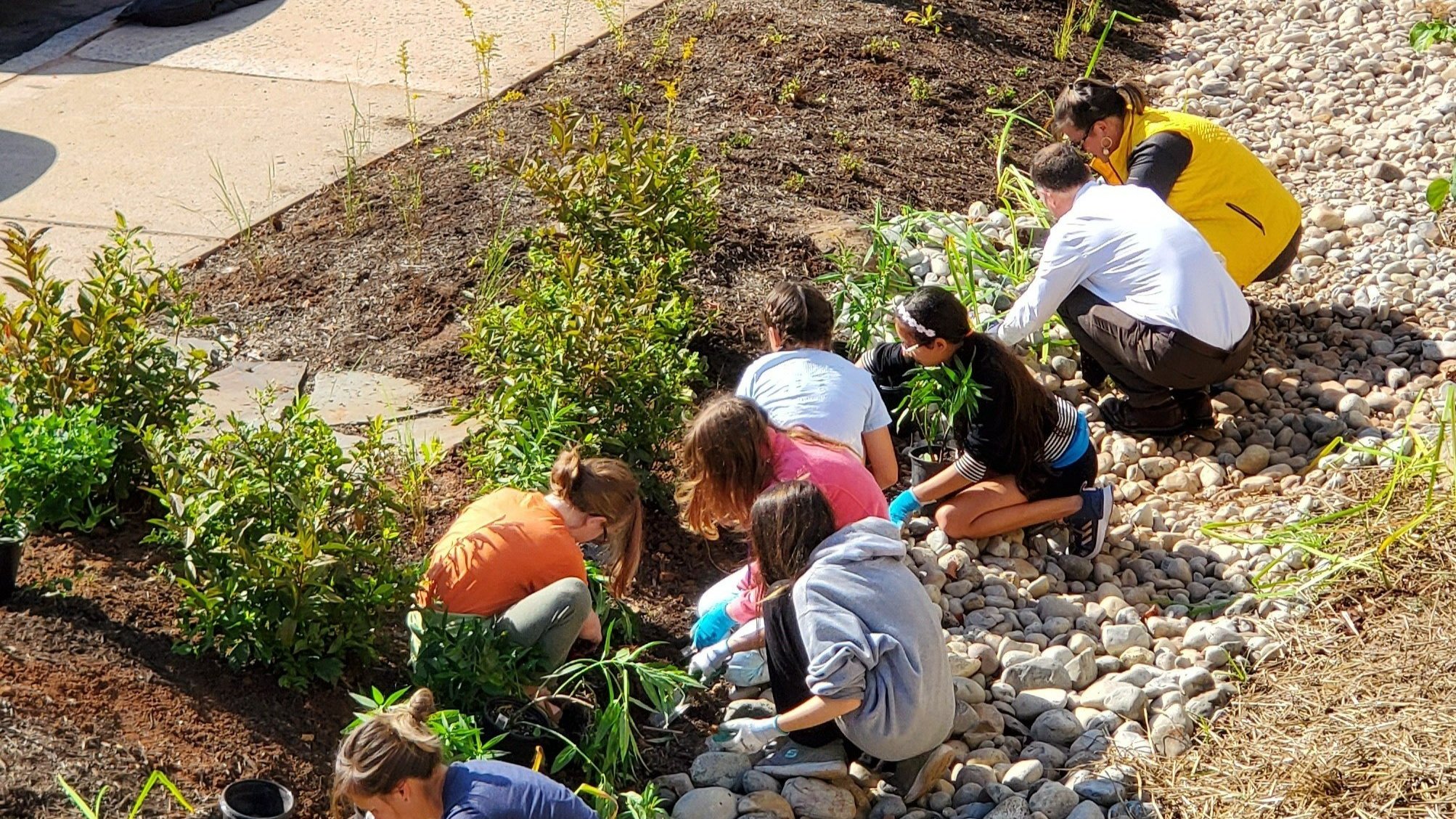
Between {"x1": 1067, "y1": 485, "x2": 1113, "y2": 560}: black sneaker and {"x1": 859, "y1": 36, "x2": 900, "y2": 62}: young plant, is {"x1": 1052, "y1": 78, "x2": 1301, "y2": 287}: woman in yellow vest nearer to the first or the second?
{"x1": 1067, "y1": 485, "x2": 1113, "y2": 560}: black sneaker

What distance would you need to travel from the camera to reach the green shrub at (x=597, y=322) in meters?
4.49

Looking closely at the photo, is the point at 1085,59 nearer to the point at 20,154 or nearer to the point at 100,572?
the point at 20,154

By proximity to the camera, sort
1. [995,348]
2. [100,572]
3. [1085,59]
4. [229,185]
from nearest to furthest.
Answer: [100,572], [995,348], [229,185], [1085,59]

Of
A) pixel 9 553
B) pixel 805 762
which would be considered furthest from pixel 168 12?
pixel 805 762

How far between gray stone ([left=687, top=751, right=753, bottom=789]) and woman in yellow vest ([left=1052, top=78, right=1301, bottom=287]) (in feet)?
10.2

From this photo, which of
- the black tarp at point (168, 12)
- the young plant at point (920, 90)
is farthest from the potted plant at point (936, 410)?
the black tarp at point (168, 12)

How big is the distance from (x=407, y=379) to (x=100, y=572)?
1.73m

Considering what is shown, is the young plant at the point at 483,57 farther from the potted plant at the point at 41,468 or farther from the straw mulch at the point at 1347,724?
the straw mulch at the point at 1347,724

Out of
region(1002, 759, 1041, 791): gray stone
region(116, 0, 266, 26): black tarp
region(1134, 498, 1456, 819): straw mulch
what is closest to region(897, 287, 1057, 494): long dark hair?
region(1134, 498, 1456, 819): straw mulch

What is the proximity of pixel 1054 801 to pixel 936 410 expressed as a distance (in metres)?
1.77

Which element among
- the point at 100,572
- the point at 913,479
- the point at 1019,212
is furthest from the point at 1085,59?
the point at 100,572

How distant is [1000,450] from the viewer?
15.3ft

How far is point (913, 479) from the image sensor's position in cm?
503

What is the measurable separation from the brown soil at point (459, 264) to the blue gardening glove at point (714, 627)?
0.16 metres
